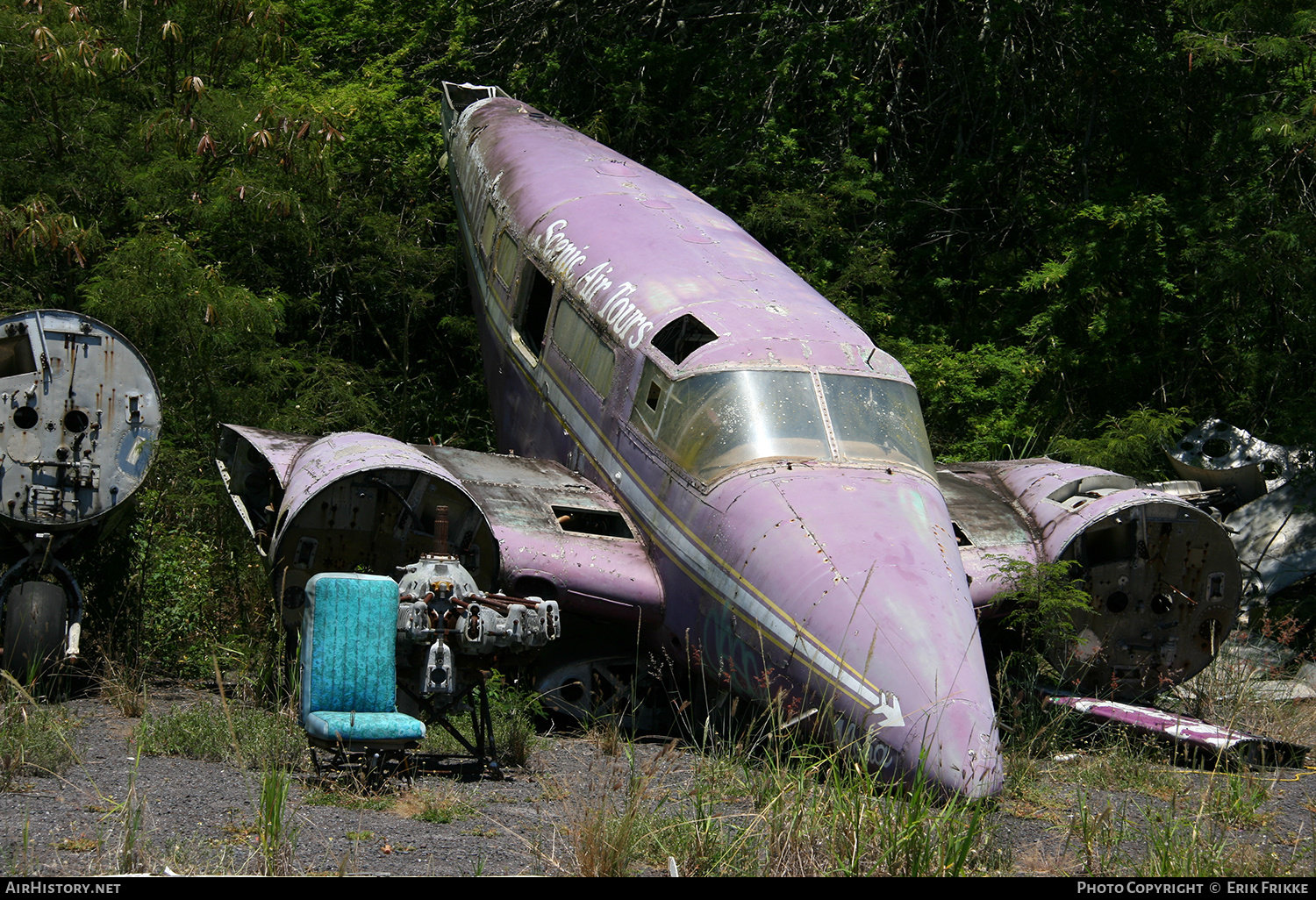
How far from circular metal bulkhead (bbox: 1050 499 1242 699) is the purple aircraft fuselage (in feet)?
6.44

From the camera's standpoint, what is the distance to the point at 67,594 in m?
10.8

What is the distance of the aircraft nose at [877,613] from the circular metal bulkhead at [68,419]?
207 inches

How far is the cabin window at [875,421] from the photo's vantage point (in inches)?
370

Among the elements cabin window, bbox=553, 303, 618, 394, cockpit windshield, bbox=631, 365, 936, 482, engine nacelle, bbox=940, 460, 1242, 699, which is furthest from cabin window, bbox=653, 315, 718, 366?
engine nacelle, bbox=940, 460, 1242, 699

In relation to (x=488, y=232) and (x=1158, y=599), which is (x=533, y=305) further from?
(x=1158, y=599)

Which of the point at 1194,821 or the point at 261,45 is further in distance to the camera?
the point at 261,45

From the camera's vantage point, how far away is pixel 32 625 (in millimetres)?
10203

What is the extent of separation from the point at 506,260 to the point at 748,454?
523 centimetres

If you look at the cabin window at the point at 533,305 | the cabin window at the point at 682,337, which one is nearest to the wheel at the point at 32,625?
the cabin window at the point at 533,305

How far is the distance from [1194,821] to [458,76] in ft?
59.2

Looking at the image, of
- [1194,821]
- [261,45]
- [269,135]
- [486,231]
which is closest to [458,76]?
[261,45]

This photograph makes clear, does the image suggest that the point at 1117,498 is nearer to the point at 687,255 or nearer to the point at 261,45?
the point at 687,255

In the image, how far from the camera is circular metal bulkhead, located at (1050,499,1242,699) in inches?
412

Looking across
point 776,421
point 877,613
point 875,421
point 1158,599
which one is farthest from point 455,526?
point 1158,599
